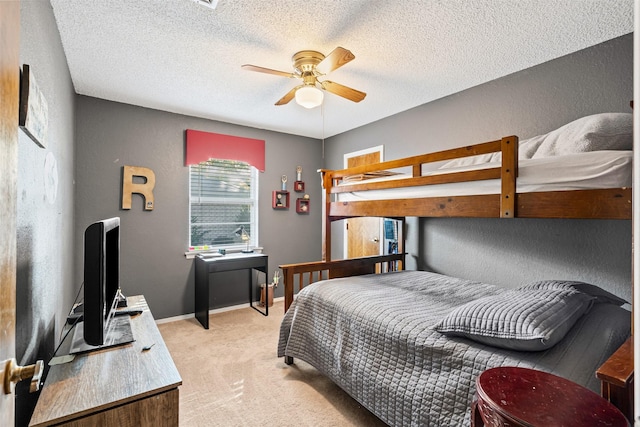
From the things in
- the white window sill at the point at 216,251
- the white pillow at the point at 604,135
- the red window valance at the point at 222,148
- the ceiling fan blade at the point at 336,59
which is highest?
the ceiling fan blade at the point at 336,59

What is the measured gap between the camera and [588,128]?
5.65ft

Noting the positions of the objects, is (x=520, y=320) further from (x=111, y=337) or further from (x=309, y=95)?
(x=111, y=337)

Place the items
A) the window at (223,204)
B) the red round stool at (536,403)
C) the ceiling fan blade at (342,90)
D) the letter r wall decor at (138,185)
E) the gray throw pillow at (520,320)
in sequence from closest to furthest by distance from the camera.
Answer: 1. the red round stool at (536,403)
2. the gray throw pillow at (520,320)
3. the ceiling fan blade at (342,90)
4. the letter r wall decor at (138,185)
5. the window at (223,204)

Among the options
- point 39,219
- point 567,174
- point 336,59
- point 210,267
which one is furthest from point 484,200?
point 210,267

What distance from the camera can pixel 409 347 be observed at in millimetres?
1627

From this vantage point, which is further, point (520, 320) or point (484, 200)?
point (484, 200)

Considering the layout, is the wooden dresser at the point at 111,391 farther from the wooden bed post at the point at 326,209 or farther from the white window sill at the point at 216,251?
the white window sill at the point at 216,251

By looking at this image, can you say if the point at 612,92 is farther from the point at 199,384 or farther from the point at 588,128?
the point at 199,384

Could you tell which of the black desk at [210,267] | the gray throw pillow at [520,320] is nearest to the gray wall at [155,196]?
the black desk at [210,267]

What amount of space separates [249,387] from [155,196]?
227cm

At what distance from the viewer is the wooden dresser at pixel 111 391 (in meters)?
1.00

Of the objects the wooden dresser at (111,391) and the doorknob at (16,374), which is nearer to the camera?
the doorknob at (16,374)

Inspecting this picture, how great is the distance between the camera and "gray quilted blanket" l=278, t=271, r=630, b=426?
137 centimetres

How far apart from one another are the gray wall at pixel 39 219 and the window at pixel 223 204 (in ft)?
5.19
